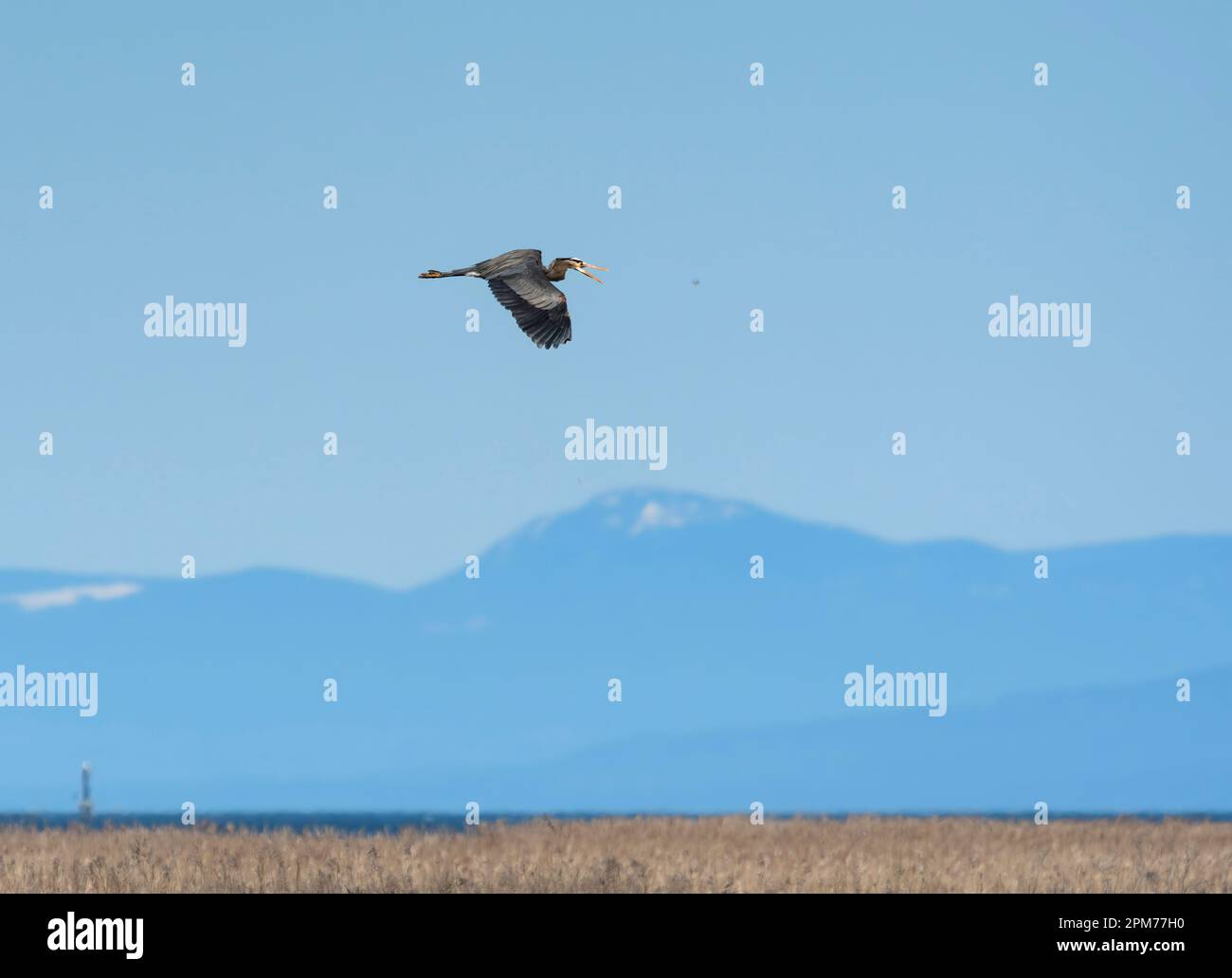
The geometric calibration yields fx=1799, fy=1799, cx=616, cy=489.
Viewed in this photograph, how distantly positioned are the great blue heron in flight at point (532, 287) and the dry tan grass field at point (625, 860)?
6.34 meters

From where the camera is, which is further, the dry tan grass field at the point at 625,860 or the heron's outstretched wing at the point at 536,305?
the heron's outstretched wing at the point at 536,305

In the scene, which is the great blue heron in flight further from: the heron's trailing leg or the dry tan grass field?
the dry tan grass field

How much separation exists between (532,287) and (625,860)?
23.7 feet

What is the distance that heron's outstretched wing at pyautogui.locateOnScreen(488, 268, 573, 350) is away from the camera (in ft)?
70.6

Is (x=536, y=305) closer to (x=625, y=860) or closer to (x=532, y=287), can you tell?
(x=532, y=287)

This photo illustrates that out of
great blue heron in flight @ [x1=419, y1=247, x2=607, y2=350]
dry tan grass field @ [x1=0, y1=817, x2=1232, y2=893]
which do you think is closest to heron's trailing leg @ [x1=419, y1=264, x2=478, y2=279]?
great blue heron in flight @ [x1=419, y1=247, x2=607, y2=350]

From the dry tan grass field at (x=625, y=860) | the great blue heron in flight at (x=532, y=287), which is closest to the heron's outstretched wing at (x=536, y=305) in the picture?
the great blue heron in flight at (x=532, y=287)

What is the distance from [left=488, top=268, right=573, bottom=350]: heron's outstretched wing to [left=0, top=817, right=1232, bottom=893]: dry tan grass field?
6.29 metres

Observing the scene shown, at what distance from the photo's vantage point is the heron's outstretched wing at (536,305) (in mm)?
21516

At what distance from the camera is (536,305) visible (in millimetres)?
21766

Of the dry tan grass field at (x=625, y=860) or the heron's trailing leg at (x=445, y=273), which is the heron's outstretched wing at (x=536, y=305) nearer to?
the heron's trailing leg at (x=445, y=273)

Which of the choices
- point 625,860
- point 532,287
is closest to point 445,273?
point 532,287
